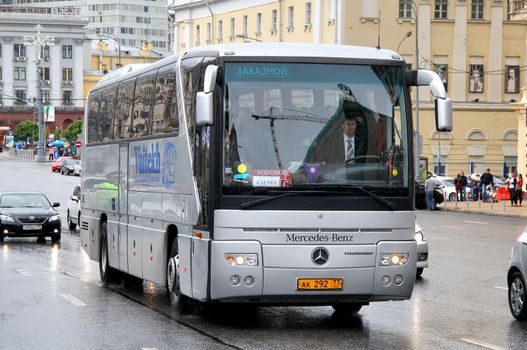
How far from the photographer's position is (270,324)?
1616cm

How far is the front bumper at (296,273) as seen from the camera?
15.0m

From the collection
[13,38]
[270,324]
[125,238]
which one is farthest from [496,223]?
[13,38]

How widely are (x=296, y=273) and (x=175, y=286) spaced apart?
8.30 feet

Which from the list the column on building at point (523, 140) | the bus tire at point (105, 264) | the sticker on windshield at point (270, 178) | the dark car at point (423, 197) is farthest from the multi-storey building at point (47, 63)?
the sticker on windshield at point (270, 178)

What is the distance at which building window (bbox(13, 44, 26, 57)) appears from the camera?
182 metres

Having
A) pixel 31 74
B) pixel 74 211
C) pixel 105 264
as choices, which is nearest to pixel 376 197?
pixel 105 264

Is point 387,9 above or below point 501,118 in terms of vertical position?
above

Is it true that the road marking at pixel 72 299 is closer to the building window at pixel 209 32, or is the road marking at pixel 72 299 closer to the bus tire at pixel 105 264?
the bus tire at pixel 105 264

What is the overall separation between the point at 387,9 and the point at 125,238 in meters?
63.7

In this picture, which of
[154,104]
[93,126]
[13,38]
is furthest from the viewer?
[13,38]

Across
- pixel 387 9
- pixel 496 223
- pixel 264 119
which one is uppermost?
pixel 387 9

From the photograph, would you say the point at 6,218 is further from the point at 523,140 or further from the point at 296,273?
the point at 523,140

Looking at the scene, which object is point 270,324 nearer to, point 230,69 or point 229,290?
point 229,290

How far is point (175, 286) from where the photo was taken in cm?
1706
